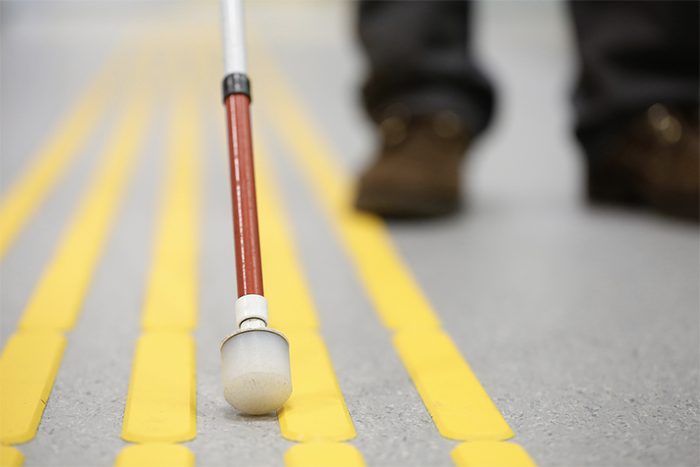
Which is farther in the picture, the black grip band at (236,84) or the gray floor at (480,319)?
the black grip band at (236,84)

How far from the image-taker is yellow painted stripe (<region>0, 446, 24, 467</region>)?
66cm

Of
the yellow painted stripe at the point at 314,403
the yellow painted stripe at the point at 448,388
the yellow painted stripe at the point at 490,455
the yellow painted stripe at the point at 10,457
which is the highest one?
the yellow painted stripe at the point at 10,457

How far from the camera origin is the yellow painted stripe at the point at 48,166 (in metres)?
1.78

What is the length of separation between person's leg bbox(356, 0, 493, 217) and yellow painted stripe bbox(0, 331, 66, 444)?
3.31ft

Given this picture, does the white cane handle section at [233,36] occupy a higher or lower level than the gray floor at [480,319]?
higher

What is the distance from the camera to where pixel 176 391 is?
32.9 inches

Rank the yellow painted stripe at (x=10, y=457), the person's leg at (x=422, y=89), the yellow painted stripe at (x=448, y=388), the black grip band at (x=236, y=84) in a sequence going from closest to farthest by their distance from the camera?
the yellow painted stripe at (x=10, y=457)
the yellow painted stripe at (x=448, y=388)
the black grip band at (x=236, y=84)
the person's leg at (x=422, y=89)

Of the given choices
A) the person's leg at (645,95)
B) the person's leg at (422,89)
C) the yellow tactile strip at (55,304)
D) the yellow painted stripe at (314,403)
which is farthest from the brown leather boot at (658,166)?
the yellow tactile strip at (55,304)

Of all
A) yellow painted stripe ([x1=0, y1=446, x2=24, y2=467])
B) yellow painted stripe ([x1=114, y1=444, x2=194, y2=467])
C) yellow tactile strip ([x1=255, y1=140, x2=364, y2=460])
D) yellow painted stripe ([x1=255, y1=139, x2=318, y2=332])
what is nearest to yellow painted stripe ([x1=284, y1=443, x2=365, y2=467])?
yellow tactile strip ([x1=255, y1=140, x2=364, y2=460])

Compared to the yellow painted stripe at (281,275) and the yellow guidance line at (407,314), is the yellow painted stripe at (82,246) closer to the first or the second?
the yellow painted stripe at (281,275)

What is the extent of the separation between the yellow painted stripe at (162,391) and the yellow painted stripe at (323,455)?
12 cm

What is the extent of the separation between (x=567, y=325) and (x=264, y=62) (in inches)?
245

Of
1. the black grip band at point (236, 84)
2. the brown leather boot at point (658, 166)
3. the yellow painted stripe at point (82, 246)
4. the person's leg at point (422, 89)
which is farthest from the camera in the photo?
the person's leg at point (422, 89)

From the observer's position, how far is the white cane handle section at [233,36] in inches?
36.3
